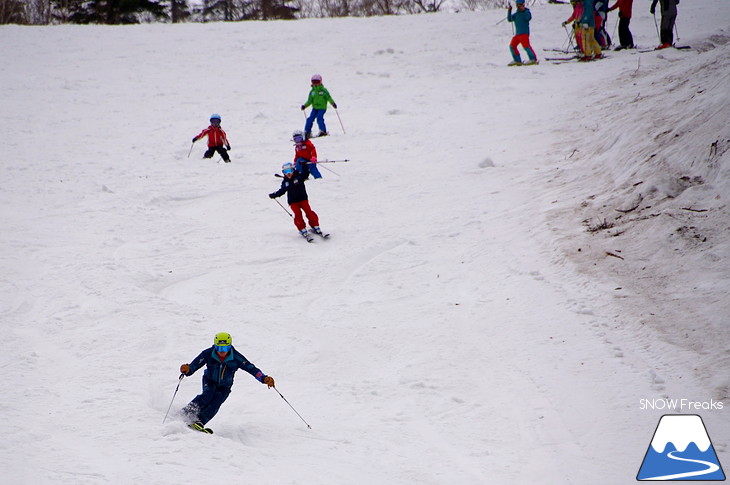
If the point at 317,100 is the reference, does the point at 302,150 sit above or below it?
below

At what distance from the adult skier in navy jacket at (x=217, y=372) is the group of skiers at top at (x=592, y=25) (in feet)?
58.4

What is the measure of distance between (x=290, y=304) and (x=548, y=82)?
1371cm

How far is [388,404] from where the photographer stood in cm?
707

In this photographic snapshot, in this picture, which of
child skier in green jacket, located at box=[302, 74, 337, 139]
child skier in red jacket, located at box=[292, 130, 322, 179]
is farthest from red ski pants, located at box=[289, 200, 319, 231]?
child skier in green jacket, located at box=[302, 74, 337, 139]

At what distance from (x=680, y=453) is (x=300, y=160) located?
9004 mm

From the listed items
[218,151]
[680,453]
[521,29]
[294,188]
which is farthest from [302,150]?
[521,29]

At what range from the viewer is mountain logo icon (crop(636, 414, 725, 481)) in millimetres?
5391

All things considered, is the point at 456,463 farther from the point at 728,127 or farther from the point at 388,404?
the point at 728,127

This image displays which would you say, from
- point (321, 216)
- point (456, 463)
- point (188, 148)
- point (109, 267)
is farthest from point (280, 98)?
point (456, 463)

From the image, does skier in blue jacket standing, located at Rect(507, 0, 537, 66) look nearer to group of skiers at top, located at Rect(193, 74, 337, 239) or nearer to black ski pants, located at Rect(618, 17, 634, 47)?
black ski pants, located at Rect(618, 17, 634, 47)

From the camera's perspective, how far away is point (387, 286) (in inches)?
390
